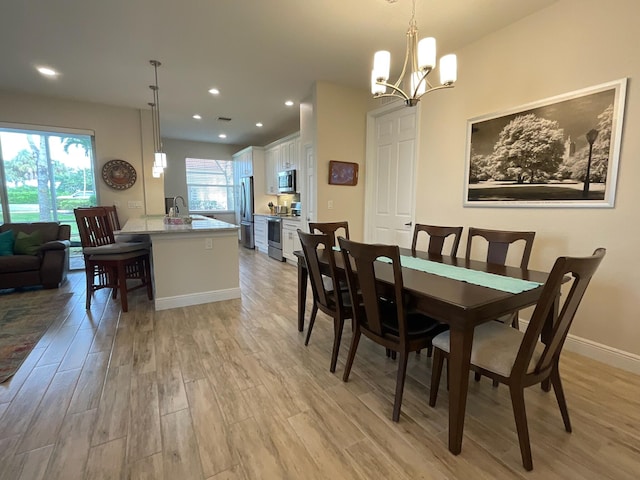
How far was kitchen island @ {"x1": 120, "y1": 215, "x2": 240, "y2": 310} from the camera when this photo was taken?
3186mm

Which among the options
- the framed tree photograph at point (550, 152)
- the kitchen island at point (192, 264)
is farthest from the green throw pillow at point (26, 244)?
the framed tree photograph at point (550, 152)

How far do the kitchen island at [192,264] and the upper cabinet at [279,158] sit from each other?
2737mm

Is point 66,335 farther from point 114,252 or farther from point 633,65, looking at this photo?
point 633,65

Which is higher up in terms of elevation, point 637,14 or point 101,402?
point 637,14

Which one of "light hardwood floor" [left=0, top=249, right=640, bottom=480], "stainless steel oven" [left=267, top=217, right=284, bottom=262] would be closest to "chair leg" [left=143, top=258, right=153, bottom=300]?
"light hardwood floor" [left=0, top=249, right=640, bottom=480]

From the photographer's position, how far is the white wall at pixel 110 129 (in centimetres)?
455

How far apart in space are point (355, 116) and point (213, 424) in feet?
12.9

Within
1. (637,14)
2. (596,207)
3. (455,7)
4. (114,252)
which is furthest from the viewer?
(114,252)

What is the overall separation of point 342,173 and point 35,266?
13.5ft

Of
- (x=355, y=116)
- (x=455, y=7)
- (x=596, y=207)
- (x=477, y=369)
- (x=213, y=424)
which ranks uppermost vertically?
(x=455, y=7)

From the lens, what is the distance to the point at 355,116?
14.0ft

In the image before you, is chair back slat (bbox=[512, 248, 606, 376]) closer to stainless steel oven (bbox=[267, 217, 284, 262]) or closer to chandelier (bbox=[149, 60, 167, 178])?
chandelier (bbox=[149, 60, 167, 178])

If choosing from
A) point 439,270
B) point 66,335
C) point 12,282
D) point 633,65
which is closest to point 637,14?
point 633,65

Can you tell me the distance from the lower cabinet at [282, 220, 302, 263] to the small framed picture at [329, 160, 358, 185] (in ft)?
4.35
